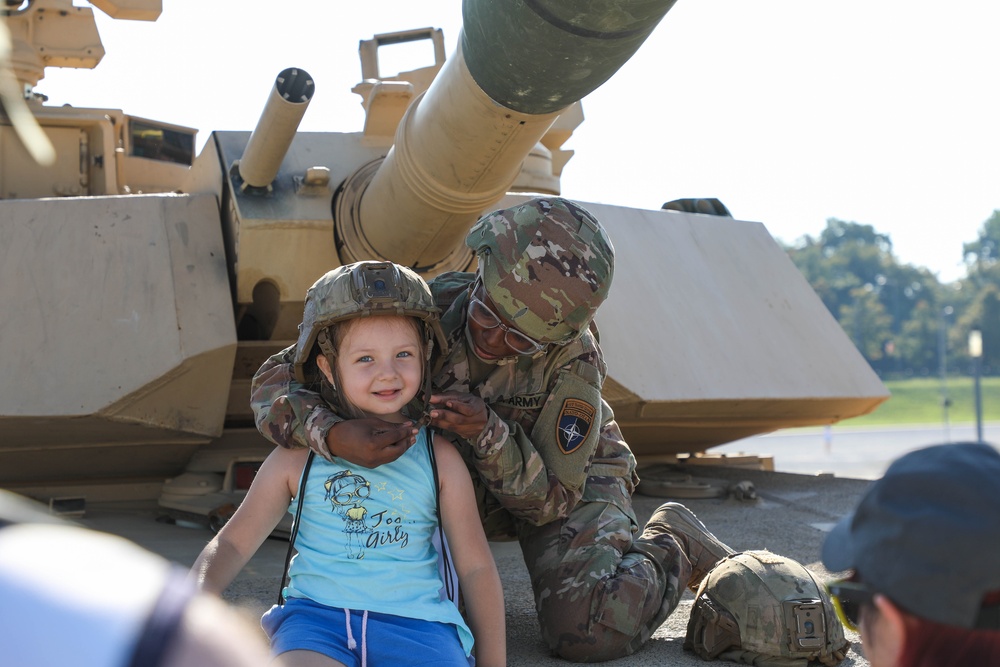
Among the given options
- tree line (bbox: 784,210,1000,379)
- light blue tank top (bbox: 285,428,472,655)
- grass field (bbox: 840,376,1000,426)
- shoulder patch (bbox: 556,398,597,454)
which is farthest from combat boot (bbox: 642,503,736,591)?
tree line (bbox: 784,210,1000,379)

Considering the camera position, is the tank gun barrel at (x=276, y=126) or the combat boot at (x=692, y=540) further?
the tank gun barrel at (x=276, y=126)

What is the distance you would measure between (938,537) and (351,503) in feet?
5.53

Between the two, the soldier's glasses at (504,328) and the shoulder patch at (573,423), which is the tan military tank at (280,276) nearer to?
the soldier's glasses at (504,328)

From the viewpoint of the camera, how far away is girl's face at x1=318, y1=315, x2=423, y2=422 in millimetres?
2648

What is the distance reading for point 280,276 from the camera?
4.59 meters

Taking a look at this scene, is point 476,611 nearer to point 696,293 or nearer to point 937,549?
point 937,549

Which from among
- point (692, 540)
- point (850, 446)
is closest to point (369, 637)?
point (692, 540)

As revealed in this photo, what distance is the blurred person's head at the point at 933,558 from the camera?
3.65 ft

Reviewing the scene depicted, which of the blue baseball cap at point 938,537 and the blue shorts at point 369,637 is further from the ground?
the blue baseball cap at point 938,537

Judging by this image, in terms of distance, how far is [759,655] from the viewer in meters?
2.94

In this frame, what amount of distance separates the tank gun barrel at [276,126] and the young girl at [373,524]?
4.84 feet

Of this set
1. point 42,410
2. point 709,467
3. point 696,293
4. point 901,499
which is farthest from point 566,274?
point 709,467

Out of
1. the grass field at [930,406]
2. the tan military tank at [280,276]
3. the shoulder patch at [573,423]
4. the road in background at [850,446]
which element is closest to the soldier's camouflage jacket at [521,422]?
the shoulder patch at [573,423]

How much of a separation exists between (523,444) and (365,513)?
0.55 metres
